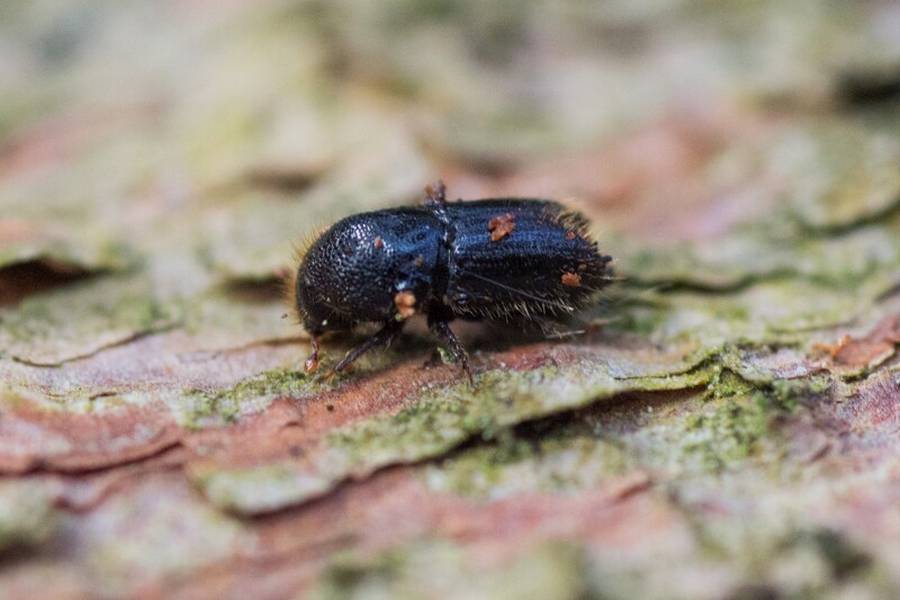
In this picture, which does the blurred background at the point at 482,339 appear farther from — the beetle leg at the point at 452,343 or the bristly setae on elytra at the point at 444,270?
the bristly setae on elytra at the point at 444,270

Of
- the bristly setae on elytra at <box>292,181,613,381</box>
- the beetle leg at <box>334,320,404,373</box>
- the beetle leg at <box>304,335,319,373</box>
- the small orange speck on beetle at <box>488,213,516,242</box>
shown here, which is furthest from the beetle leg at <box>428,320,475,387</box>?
the beetle leg at <box>304,335,319,373</box>

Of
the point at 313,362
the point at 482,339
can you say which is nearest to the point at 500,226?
the point at 482,339

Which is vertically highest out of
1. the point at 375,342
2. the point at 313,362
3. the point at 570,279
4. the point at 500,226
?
the point at 500,226

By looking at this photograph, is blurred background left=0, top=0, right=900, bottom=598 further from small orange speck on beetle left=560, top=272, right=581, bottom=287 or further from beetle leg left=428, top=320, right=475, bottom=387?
small orange speck on beetle left=560, top=272, right=581, bottom=287

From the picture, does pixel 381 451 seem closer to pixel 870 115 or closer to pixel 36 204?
pixel 36 204

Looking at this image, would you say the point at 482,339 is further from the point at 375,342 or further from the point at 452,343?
the point at 375,342
